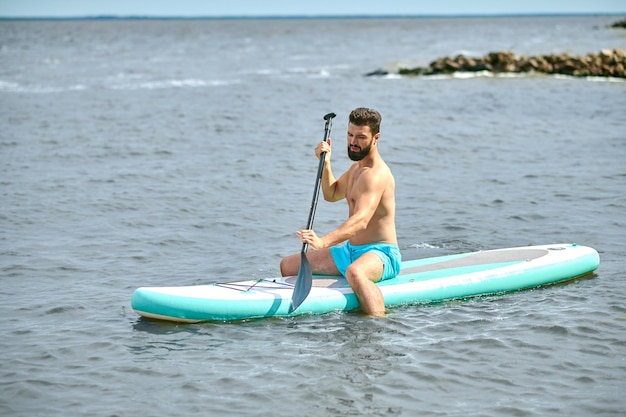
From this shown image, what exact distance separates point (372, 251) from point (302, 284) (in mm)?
657

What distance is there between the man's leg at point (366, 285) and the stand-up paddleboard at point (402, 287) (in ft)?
0.39

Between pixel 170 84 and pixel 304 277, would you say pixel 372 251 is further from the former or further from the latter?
pixel 170 84

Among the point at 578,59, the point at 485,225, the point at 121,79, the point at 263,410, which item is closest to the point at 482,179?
the point at 485,225

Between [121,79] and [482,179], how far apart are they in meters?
21.7

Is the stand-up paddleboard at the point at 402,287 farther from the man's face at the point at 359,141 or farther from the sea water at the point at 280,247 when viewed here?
the man's face at the point at 359,141

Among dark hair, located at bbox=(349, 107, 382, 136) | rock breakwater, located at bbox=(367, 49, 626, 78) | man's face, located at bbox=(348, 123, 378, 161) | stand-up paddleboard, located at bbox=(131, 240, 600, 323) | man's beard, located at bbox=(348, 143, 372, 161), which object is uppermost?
rock breakwater, located at bbox=(367, 49, 626, 78)

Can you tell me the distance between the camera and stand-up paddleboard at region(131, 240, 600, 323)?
6.81m

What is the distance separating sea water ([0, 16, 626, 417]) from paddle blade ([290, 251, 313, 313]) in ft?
0.81

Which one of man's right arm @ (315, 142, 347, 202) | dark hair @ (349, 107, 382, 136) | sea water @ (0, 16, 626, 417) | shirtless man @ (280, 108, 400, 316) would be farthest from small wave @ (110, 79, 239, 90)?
dark hair @ (349, 107, 382, 136)

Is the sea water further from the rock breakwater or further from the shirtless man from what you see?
the rock breakwater

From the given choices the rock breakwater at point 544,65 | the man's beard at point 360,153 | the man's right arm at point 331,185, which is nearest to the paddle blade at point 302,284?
the man's right arm at point 331,185

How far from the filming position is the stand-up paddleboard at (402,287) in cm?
681

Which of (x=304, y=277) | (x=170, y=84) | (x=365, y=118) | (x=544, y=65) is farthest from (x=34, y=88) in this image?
(x=365, y=118)

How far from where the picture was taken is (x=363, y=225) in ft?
22.4
